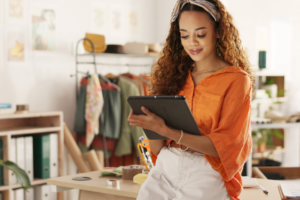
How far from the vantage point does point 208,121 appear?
60.6 inches

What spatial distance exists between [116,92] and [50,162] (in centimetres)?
92

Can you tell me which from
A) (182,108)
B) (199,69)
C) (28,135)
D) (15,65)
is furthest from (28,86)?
(182,108)

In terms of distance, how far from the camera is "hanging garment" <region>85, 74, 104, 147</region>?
12.3ft

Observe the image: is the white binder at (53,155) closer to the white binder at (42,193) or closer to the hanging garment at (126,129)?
the white binder at (42,193)

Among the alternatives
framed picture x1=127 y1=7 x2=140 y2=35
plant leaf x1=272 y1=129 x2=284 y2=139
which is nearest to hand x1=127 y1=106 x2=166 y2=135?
framed picture x1=127 y1=7 x2=140 y2=35

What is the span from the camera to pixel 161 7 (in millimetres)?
4852

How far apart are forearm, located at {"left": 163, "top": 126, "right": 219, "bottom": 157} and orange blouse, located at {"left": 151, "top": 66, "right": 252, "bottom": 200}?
2 centimetres

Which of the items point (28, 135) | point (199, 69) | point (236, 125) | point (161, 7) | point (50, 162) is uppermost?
point (161, 7)

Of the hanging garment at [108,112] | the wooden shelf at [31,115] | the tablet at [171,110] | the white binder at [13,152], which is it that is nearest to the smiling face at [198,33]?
the tablet at [171,110]

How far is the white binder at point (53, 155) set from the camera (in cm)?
348

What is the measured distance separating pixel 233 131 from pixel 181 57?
491 millimetres

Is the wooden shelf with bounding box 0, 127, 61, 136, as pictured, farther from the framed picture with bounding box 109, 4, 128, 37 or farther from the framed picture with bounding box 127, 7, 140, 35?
the framed picture with bounding box 127, 7, 140, 35

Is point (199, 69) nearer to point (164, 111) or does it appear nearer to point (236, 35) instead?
point (236, 35)

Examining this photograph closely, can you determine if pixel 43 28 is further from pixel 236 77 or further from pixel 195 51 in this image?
pixel 236 77
